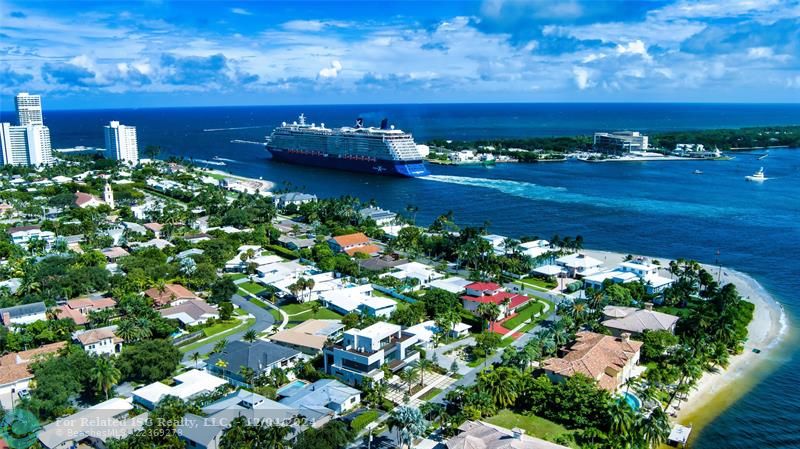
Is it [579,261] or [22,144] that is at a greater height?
[22,144]

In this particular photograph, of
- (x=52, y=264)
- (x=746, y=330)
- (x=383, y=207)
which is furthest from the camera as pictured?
(x=383, y=207)

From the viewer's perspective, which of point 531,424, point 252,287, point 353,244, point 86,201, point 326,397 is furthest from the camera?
point 86,201

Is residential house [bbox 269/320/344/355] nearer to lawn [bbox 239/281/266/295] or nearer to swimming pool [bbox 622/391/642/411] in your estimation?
lawn [bbox 239/281/266/295]

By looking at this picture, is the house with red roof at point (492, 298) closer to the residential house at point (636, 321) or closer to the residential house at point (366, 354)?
the residential house at point (636, 321)

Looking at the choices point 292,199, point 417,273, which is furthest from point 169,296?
point 292,199

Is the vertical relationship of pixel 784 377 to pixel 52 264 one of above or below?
below

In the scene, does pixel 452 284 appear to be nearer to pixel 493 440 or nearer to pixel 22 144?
pixel 493 440

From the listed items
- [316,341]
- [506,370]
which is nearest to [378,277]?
[316,341]

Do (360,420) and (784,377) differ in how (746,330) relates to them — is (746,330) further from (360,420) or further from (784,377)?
(360,420)
